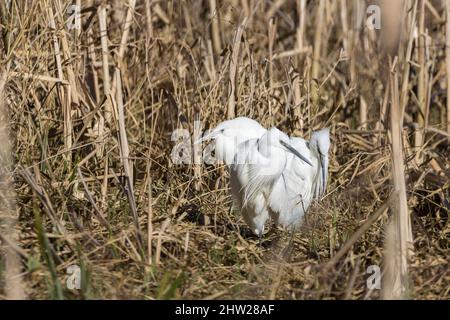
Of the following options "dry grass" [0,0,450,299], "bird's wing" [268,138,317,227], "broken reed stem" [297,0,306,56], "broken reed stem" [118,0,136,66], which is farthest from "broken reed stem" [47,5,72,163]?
"broken reed stem" [297,0,306,56]

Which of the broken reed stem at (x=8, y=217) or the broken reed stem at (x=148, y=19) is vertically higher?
the broken reed stem at (x=148, y=19)

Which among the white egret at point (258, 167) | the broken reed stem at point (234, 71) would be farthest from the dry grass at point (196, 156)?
the white egret at point (258, 167)

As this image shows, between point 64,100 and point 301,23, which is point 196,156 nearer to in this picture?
point 64,100

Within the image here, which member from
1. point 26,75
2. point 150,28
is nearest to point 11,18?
point 26,75

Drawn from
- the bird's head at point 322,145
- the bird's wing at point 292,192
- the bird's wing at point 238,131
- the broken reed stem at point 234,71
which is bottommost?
the bird's wing at point 292,192

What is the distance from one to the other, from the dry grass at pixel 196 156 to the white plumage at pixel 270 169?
91 millimetres

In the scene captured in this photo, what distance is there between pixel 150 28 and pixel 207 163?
0.71m

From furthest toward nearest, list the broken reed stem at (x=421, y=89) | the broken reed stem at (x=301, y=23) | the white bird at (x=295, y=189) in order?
the broken reed stem at (x=301, y=23)
the broken reed stem at (x=421, y=89)
the white bird at (x=295, y=189)

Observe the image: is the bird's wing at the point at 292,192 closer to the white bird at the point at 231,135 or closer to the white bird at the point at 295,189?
the white bird at the point at 295,189

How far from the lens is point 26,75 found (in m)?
3.13

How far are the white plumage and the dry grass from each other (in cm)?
9

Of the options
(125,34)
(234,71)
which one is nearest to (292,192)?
(234,71)

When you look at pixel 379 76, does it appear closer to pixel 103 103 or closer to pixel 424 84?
pixel 424 84

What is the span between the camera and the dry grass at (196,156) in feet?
8.30
